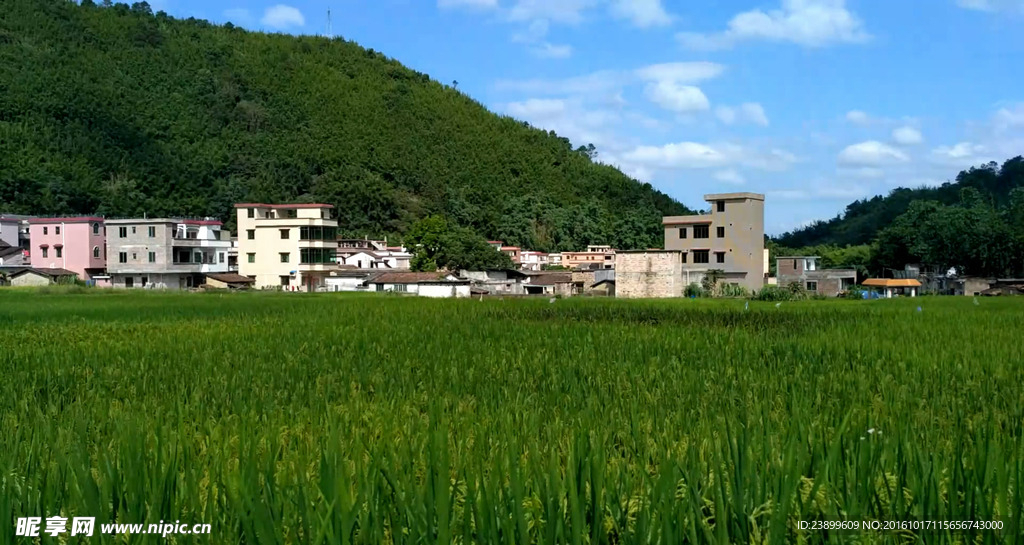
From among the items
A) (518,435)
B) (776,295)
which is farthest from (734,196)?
(518,435)

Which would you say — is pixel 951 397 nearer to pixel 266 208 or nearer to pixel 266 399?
pixel 266 399

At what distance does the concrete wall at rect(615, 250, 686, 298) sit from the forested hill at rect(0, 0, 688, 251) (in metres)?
31.4

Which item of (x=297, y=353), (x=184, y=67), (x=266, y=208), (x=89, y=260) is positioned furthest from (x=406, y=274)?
(x=184, y=67)

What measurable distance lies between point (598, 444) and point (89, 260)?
45034mm

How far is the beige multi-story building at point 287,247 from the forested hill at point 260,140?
52.2 ft

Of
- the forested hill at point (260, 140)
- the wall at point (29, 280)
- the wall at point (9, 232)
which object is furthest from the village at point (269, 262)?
the forested hill at point (260, 140)

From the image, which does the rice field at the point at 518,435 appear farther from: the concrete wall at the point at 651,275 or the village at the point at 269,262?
the village at the point at 269,262

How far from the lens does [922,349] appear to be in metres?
11.2

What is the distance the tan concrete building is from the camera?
37.2 meters

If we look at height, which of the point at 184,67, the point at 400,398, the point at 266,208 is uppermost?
the point at 184,67

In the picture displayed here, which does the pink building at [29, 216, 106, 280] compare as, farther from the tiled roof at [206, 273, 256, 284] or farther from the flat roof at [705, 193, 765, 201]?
the flat roof at [705, 193, 765, 201]

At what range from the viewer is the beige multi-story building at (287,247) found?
139ft

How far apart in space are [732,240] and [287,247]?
2289 cm

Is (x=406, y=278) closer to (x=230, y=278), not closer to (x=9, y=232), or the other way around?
(x=230, y=278)
